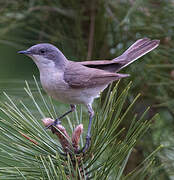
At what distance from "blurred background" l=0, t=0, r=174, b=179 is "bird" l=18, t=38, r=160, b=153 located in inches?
5.2

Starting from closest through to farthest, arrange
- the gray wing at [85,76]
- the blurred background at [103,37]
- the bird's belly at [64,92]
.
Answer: the bird's belly at [64,92]
the gray wing at [85,76]
the blurred background at [103,37]

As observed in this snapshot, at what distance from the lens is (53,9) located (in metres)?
2.65

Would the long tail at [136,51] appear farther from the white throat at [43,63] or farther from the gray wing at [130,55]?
the white throat at [43,63]

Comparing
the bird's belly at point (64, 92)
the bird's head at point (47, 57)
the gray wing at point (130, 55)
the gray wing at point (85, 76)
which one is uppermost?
the bird's head at point (47, 57)

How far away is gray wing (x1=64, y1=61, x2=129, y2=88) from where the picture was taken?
7.55ft

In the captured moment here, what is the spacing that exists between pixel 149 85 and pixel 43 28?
3.11ft

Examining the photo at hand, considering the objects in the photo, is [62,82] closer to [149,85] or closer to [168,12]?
[149,85]

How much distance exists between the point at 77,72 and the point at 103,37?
17.4 inches

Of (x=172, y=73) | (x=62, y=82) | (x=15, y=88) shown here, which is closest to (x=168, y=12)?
(x=172, y=73)

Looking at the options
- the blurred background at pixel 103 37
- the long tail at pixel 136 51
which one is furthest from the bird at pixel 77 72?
the blurred background at pixel 103 37

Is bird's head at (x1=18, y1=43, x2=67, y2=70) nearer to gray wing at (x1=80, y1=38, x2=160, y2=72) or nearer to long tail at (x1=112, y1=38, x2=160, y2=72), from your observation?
gray wing at (x1=80, y1=38, x2=160, y2=72)

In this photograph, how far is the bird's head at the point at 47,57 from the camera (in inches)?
92.7

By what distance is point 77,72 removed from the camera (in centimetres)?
233

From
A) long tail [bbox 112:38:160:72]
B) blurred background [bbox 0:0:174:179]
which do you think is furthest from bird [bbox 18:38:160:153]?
blurred background [bbox 0:0:174:179]
